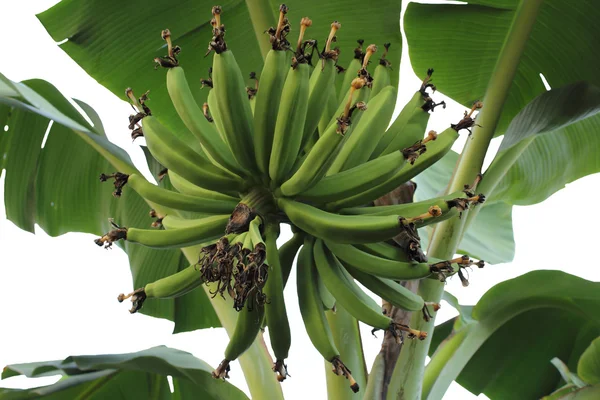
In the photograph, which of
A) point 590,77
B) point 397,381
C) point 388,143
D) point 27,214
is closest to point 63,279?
point 27,214

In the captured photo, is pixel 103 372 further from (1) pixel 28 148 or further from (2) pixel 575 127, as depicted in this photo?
(2) pixel 575 127

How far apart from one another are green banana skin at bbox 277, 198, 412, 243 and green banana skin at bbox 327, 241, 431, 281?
0.06 m

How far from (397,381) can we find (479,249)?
666mm

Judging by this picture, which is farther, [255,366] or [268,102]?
[255,366]

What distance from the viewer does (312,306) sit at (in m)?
0.89

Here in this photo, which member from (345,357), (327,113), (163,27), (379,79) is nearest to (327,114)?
(327,113)

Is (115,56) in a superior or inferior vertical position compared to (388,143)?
superior

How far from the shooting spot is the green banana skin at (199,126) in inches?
34.2

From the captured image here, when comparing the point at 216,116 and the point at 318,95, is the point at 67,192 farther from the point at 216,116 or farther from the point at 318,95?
the point at 318,95

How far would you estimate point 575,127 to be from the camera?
1.62m

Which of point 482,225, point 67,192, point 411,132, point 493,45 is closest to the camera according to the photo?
point 411,132

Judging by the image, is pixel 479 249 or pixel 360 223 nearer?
pixel 360 223

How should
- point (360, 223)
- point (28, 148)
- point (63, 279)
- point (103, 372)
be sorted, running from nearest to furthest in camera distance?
point (360, 223)
point (103, 372)
point (28, 148)
point (63, 279)

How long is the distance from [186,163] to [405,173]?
29 centimetres
